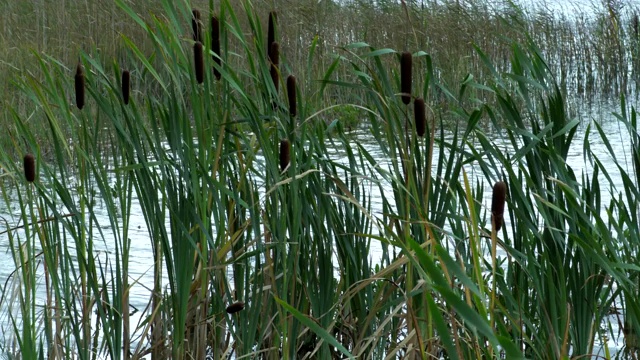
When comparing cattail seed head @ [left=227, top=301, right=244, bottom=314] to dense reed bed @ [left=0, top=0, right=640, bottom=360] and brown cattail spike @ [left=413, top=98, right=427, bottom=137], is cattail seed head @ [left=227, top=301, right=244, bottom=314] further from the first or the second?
brown cattail spike @ [left=413, top=98, right=427, bottom=137]

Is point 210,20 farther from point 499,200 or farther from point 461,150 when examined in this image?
point 499,200

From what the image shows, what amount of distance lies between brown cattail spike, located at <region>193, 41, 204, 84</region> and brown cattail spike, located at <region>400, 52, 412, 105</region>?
13.4 inches

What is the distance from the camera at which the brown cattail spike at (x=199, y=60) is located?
1.54 m

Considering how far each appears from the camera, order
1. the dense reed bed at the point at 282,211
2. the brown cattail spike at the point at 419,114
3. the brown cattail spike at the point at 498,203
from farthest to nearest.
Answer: the dense reed bed at the point at 282,211 → the brown cattail spike at the point at 419,114 → the brown cattail spike at the point at 498,203

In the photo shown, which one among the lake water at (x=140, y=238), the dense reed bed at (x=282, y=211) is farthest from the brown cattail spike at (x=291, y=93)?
the lake water at (x=140, y=238)

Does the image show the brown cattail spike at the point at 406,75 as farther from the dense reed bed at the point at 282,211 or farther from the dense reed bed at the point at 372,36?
A: the dense reed bed at the point at 372,36

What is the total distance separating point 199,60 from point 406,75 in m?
0.36

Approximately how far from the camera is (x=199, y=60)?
1580 millimetres

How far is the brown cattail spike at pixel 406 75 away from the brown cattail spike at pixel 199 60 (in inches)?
13.4

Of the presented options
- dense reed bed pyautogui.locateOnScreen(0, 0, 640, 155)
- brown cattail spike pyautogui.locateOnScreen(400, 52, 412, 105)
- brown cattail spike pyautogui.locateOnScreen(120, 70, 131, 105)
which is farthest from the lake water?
dense reed bed pyautogui.locateOnScreen(0, 0, 640, 155)

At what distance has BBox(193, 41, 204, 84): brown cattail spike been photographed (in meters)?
1.54

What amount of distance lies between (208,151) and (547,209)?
0.66 meters

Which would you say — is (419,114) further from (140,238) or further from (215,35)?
Result: (140,238)

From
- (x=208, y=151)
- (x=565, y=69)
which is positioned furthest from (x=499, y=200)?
(x=565, y=69)
